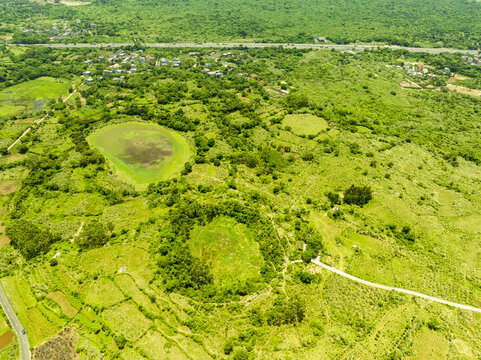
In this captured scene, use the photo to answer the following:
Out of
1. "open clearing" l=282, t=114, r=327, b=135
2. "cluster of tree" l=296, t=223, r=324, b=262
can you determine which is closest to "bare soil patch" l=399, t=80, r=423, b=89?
"open clearing" l=282, t=114, r=327, b=135

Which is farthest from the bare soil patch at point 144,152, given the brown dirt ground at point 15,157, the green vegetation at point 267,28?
the green vegetation at point 267,28

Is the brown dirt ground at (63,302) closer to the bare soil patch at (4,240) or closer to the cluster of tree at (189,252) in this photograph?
the cluster of tree at (189,252)

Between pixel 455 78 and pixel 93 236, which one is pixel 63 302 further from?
pixel 455 78

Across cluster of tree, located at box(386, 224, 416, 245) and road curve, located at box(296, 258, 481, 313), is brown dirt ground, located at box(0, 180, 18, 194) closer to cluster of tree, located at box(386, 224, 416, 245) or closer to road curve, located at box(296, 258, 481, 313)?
road curve, located at box(296, 258, 481, 313)

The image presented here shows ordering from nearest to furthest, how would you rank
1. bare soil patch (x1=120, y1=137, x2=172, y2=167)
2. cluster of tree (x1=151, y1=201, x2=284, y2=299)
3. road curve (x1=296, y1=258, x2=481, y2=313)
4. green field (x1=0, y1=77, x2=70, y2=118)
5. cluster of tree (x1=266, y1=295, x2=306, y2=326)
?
1. cluster of tree (x1=266, y1=295, x2=306, y2=326)
2. road curve (x1=296, y1=258, x2=481, y2=313)
3. cluster of tree (x1=151, y1=201, x2=284, y2=299)
4. bare soil patch (x1=120, y1=137, x2=172, y2=167)
5. green field (x1=0, y1=77, x2=70, y2=118)

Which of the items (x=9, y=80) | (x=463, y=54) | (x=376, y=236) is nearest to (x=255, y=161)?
(x=376, y=236)
